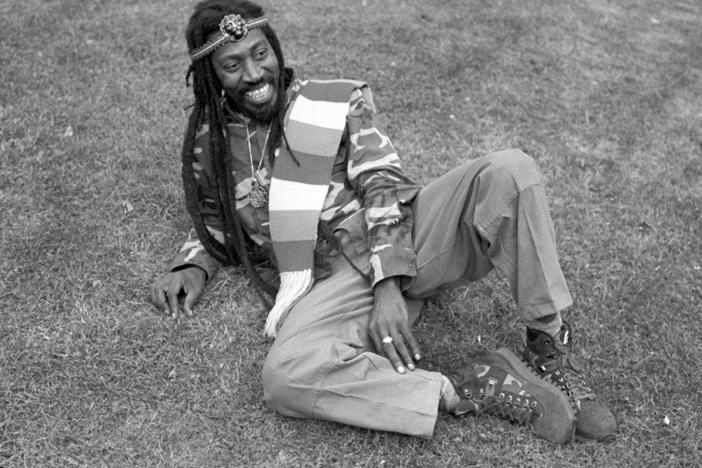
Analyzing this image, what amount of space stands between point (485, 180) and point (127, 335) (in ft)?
6.07

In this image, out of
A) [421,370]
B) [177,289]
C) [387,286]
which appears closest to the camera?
[421,370]

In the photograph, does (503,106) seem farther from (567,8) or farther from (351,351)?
(351,351)

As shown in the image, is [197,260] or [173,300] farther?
[197,260]

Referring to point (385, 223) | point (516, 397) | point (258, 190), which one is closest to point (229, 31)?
point (258, 190)

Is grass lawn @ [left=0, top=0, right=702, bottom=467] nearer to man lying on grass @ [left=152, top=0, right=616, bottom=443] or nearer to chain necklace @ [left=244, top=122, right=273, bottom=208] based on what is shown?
man lying on grass @ [left=152, top=0, right=616, bottom=443]

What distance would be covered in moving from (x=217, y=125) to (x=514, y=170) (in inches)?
57.4

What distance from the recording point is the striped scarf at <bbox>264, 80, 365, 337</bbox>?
3287 mm

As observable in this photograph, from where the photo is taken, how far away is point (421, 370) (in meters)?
2.89

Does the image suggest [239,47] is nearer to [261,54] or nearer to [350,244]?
[261,54]

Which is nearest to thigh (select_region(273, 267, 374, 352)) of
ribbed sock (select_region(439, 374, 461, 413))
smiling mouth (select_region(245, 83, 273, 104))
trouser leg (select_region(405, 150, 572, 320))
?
trouser leg (select_region(405, 150, 572, 320))

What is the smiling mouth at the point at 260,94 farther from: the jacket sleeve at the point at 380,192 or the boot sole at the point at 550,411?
the boot sole at the point at 550,411

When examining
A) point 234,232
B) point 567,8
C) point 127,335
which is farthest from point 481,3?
point 127,335

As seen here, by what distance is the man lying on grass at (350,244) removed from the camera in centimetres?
281

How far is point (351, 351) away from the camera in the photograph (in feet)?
9.47
